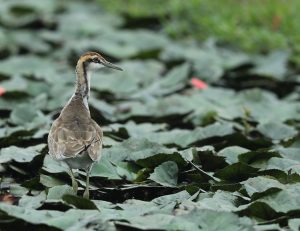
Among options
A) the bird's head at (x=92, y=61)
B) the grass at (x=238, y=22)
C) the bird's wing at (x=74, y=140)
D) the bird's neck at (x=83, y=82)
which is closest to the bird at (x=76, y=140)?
the bird's wing at (x=74, y=140)

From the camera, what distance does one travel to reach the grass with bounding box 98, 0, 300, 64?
1285 cm

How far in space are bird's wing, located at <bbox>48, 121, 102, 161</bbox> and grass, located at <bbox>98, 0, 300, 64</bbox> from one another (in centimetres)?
601

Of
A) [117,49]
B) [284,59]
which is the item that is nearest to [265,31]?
[284,59]

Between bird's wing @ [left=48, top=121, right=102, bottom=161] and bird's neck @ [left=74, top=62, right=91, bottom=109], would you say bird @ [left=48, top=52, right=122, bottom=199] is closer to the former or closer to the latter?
bird's wing @ [left=48, top=121, right=102, bottom=161]

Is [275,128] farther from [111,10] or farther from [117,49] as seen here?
[111,10]

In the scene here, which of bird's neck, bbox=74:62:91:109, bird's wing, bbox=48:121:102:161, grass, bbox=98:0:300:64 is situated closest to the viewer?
bird's wing, bbox=48:121:102:161

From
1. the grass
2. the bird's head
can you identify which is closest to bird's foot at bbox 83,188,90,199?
the bird's head

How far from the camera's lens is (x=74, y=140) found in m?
6.56

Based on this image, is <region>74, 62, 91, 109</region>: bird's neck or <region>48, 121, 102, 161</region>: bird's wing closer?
<region>48, 121, 102, 161</region>: bird's wing

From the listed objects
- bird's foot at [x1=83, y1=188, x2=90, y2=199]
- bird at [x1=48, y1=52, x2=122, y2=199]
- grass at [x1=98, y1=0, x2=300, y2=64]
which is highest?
bird at [x1=48, y1=52, x2=122, y2=199]

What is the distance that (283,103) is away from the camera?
10.4 meters

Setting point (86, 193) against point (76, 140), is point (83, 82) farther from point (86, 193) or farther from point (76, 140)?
point (86, 193)

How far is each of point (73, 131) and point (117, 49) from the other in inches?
248

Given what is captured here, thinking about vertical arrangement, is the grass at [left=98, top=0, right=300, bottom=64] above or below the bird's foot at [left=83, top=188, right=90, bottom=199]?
below
